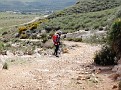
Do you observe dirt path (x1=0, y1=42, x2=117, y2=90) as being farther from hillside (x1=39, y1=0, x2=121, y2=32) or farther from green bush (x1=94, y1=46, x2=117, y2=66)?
hillside (x1=39, y1=0, x2=121, y2=32)

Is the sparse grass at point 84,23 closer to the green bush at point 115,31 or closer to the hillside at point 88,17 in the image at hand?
the hillside at point 88,17

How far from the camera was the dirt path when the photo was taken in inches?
589

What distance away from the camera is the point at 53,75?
56.1 ft

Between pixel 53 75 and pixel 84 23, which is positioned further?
pixel 84 23

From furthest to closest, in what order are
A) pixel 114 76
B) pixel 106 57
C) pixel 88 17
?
pixel 88 17
pixel 106 57
pixel 114 76

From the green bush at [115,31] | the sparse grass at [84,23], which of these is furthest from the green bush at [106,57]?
the sparse grass at [84,23]

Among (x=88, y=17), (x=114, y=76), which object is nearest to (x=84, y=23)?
(x=88, y=17)

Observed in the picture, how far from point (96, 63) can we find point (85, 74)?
9.78 ft

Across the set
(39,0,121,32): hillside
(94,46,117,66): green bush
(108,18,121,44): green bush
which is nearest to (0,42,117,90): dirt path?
(94,46,117,66): green bush

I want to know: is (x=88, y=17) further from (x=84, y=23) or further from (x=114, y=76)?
(x=114, y=76)

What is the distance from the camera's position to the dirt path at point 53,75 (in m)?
15.0

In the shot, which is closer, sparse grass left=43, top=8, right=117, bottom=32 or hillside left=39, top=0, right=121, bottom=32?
sparse grass left=43, top=8, right=117, bottom=32

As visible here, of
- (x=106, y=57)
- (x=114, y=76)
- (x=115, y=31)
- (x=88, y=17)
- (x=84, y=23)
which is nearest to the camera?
(x=114, y=76)

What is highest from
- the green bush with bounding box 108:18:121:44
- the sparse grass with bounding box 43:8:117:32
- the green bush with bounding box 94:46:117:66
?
the green bush with bounding box 108:18:121:44
